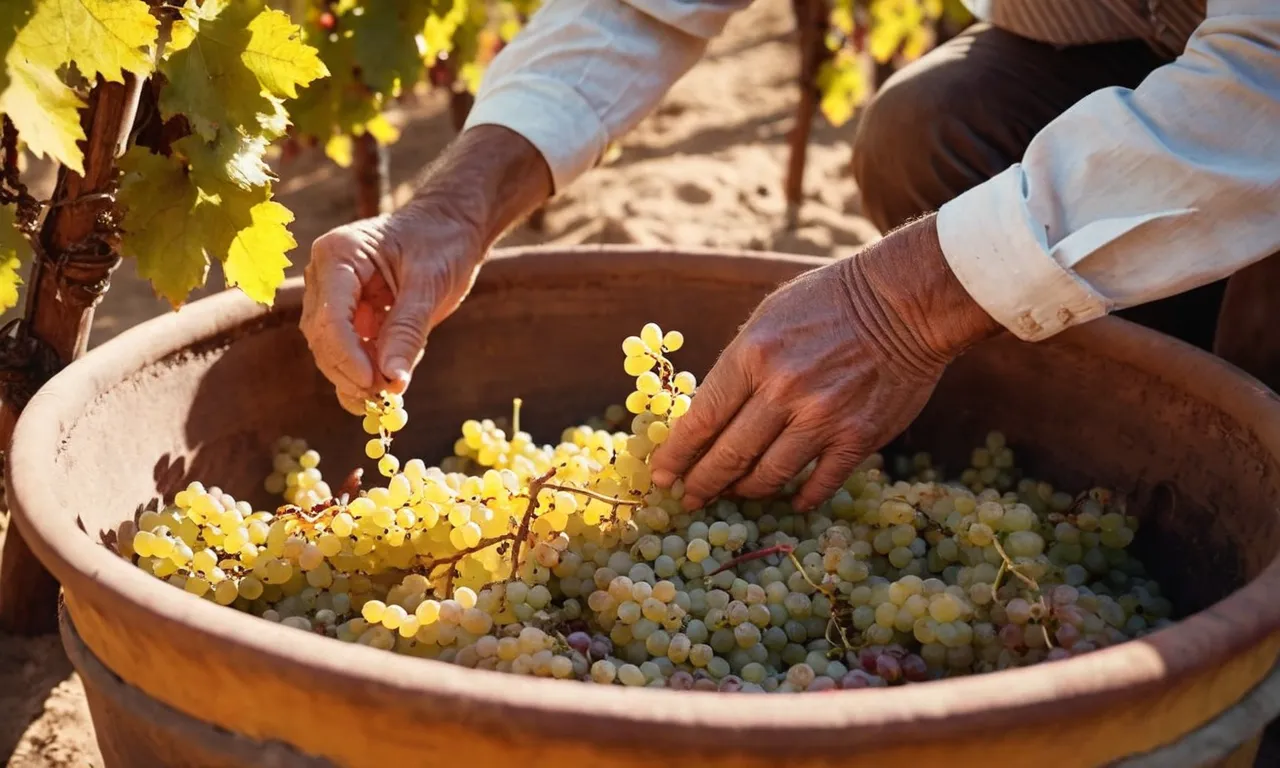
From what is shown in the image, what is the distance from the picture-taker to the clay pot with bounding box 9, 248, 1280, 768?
102 centimetres

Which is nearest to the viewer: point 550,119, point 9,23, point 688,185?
point 9,23

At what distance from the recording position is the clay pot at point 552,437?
102 cm

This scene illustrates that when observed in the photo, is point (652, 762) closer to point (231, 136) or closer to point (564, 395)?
point (231, 136)

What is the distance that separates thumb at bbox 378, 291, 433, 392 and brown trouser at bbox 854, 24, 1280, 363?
1.04 m

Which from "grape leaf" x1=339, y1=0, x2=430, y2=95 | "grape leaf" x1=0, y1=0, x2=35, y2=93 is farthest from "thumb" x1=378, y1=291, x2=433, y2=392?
"grape leaf" x1=339, y1=0, x2=430, y2=95

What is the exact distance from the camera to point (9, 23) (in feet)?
4.16

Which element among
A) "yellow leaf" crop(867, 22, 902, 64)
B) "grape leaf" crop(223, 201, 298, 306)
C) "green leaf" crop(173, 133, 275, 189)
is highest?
"green leaf" crop(173, 133, 275, 189)

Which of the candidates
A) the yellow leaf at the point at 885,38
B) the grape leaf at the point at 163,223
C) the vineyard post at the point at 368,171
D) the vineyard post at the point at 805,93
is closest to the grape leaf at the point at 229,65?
the grape leaf at the point at 163,223

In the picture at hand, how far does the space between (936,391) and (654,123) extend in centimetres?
348

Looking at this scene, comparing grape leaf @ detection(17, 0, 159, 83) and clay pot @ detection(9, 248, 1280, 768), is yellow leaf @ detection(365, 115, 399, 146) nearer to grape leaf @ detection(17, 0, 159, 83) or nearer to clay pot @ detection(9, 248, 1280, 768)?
clay pot @ detection(9, 248, 1280, 768)

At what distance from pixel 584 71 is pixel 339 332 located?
70 cm

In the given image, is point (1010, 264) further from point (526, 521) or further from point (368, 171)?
point (368, 171)

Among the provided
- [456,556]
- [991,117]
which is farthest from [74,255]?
[991,117]

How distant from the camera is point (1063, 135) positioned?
5.24 ft
